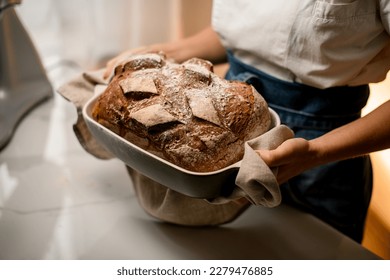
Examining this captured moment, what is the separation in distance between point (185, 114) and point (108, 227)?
28 cm

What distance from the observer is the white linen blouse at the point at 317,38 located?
658 millimetres

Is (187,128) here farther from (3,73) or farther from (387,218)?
(3,73)

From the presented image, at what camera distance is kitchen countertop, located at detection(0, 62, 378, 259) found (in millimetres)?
728

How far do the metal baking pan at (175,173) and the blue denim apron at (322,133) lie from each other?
0.15m

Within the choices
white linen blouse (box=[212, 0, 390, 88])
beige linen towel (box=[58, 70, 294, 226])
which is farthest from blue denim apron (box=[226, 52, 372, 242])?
beige linen towel (box=[58, 70, 294, 226])

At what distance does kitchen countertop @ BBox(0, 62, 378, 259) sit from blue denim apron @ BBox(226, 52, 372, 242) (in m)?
0.05

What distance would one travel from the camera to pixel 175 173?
575 millimetres

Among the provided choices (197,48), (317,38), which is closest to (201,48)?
(197,48)

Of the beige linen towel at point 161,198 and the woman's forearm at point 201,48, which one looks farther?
the woman's forearm at point 201,48

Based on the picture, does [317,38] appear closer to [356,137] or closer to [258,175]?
[356,137]

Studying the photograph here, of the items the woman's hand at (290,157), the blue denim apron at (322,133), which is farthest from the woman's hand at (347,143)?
the blue denim apron at (322,133)

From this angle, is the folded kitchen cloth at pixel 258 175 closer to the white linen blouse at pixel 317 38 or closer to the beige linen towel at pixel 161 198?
the beige linen towel at pixel 161 198

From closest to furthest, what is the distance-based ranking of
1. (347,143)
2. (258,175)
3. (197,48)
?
(258,175), (347,143), (197,48)

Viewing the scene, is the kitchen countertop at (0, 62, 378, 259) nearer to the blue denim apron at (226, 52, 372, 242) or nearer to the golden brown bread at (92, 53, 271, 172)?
the blue denim apron at (226, 52, 372, 242)
